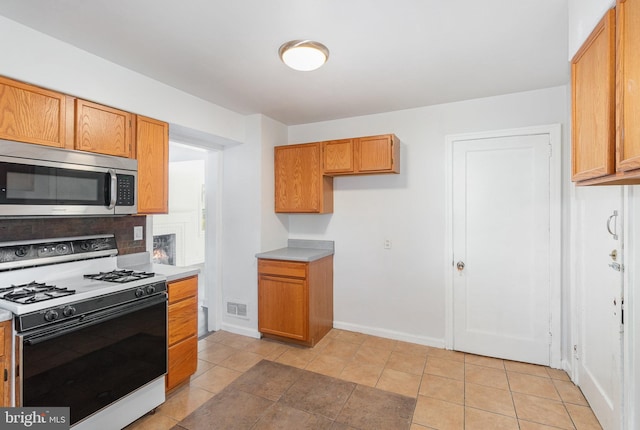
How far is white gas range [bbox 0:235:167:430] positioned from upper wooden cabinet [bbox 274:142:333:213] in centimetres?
172

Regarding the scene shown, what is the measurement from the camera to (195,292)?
8.27 ft

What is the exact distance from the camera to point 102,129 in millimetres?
2168

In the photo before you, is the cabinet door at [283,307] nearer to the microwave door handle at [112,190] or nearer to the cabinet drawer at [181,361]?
the cabinet drawer at [181,361]

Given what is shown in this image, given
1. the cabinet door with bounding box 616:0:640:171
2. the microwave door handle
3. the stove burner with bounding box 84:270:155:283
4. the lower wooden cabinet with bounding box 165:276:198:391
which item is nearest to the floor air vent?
the lower wooden cabinet with bounding box 165:276:198:391

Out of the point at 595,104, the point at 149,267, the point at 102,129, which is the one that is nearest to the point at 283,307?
the point at 149,267

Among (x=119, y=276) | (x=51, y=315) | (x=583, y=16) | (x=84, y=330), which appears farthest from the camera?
(x=119, y=276)

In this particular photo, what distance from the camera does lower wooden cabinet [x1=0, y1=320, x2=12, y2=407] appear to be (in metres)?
1.49

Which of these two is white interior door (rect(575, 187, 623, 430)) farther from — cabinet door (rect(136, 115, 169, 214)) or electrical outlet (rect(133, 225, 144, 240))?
electrical outlet (rect(133, 225, 144, 240))

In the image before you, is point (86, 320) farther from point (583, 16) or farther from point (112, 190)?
point (583, 16)

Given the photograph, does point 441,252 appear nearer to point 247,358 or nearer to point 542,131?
point 542,131

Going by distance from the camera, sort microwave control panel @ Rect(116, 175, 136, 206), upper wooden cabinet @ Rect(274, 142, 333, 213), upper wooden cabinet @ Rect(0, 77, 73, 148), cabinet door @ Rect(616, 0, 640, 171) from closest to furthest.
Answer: cabinet door @ Rect(616, 0, 640, 171)
upper wooden cabinet @ Rect(0, 77, 73, 148)
microwave control panel @ Rect(116, 175, 136, 206)
upper wooden cabinet @ Rect(274, 142, 333, 213)

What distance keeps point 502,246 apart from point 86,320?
3.28 meters

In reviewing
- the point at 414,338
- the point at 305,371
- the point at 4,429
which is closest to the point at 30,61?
the point at 4,429

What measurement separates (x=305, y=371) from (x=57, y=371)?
1.76m
